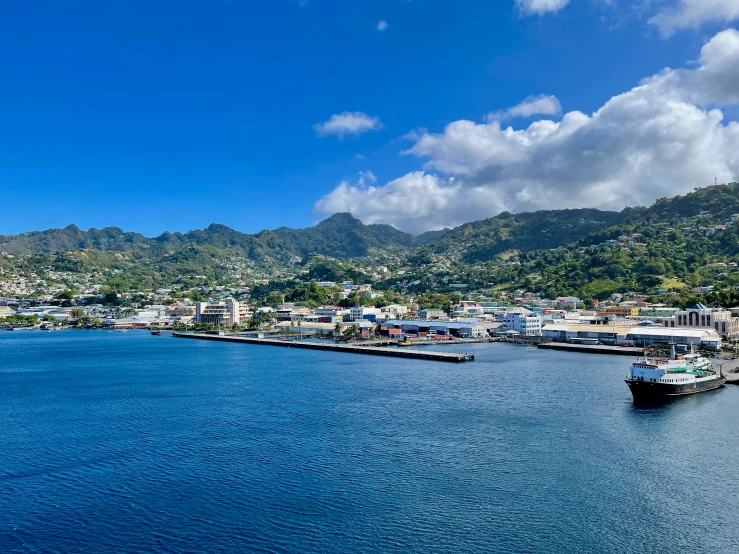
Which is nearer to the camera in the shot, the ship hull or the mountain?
the ship hull

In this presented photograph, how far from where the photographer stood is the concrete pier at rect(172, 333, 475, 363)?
140 ft

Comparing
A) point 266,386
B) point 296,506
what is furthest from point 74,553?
point 266,386

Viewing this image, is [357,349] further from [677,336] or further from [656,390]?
[656,390]

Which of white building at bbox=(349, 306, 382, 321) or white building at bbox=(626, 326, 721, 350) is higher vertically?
white building at bbox=(349, 306, 382, 321)

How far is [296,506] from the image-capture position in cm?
1421

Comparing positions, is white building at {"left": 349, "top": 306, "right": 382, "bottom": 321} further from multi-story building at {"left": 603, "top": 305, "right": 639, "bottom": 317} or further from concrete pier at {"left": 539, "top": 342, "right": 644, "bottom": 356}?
multi-story building at {"left": 603, "top": 305, "right": 639, "bottom": 317}

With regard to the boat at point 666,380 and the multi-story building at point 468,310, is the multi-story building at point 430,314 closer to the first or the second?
the multi-story building at point 468,310

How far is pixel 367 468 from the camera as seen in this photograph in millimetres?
16781

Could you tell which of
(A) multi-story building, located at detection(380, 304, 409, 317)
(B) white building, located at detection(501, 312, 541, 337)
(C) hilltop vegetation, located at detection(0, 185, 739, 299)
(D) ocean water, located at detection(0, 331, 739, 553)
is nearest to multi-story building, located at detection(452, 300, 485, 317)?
(A) multi-story building, located at detection(380, 304, 409, 317)

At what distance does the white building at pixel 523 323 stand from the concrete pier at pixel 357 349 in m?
15.1

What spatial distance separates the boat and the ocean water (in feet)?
3.11

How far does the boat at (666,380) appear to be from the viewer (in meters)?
26.5

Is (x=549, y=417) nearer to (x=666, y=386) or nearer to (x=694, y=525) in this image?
(x=666, y=386)

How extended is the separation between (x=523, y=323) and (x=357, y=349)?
19.1 metres
